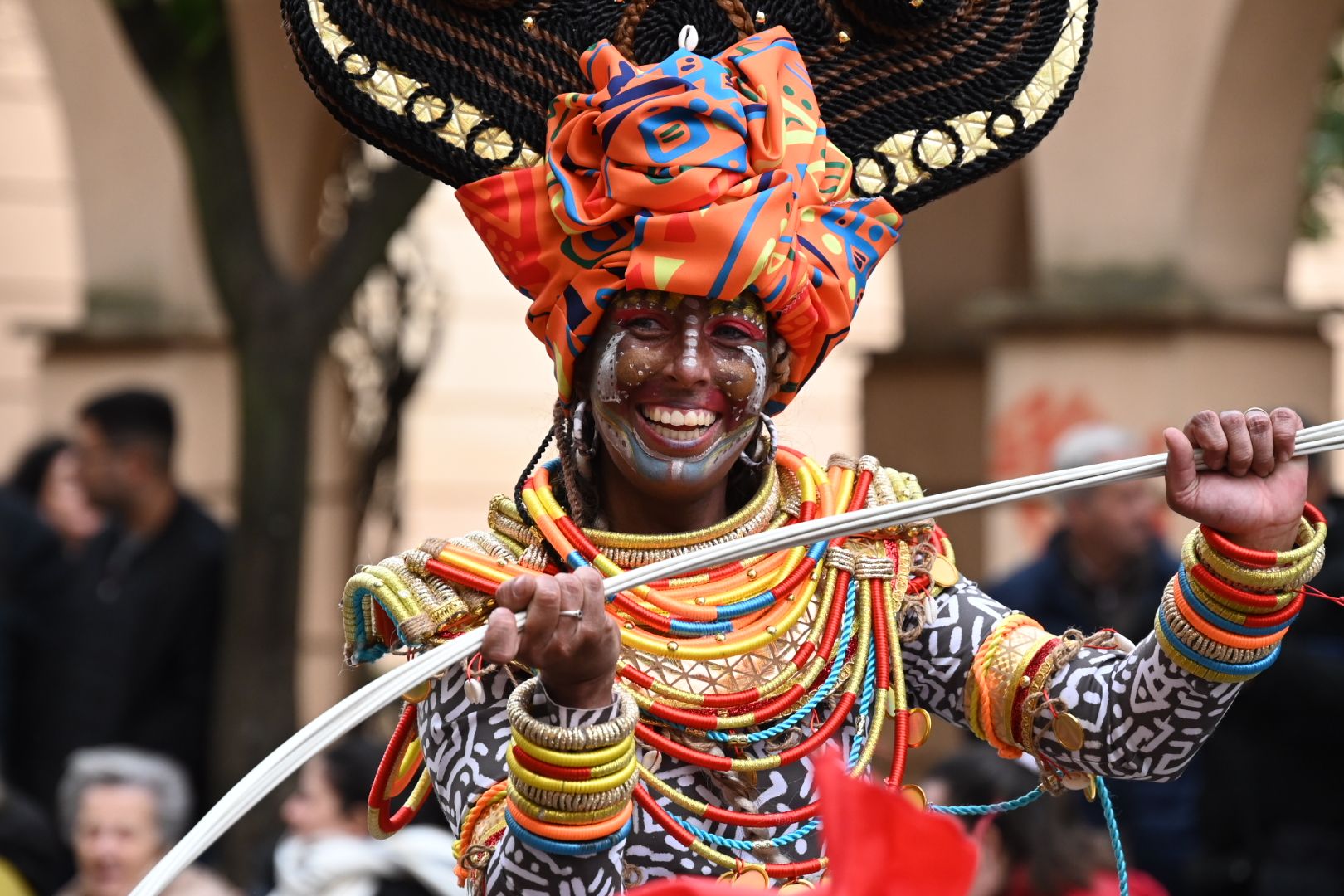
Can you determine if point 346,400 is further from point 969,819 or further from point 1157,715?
point 1157,715

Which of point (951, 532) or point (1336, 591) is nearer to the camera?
point (1336, 591)

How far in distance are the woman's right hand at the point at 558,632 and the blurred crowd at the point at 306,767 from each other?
1768 mm

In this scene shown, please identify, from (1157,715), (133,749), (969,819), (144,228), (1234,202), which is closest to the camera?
(1157,715)

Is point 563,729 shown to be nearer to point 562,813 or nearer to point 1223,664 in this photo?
point 562,813

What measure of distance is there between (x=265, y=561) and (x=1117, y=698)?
414 cm

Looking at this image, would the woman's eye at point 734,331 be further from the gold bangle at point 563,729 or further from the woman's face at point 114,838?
the woman's face at point 114,838

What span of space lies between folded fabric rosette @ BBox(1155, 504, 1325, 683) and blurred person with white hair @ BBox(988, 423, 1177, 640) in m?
2.85

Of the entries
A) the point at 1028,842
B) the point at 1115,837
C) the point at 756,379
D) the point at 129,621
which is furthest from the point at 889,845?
the point at 129,621

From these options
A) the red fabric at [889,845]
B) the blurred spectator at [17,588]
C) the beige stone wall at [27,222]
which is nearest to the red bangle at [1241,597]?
the red fabric at [889,845]

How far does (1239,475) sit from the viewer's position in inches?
104

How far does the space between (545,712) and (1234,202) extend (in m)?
5.00

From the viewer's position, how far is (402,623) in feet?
9.28

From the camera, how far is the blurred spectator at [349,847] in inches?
194

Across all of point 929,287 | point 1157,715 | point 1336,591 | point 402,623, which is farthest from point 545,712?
point 929,287
